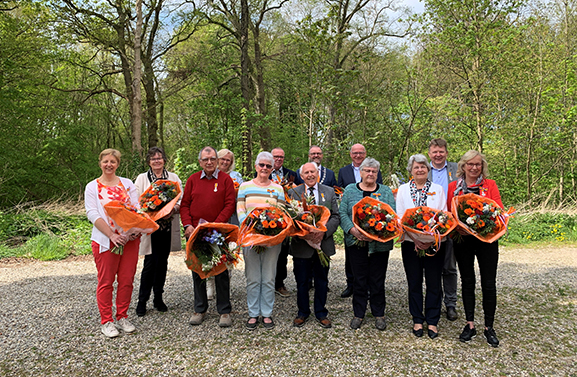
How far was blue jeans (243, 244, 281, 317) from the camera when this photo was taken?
4418mm

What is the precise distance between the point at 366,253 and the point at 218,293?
6.12 feet

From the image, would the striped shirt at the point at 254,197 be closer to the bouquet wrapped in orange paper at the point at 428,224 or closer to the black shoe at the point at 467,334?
the bouquet wrapped in orange paper at the point at 428,224

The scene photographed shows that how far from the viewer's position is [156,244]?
4793 millimetres

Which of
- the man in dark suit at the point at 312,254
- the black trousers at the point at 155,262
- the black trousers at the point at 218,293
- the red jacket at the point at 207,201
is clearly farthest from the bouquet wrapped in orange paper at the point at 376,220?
the black trousers at the point at 155,262

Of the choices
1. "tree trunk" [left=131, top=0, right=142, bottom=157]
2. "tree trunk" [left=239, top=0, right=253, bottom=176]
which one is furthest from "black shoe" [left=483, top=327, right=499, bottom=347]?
"tree trunk" [left=131, top=0, right=142, bottom=157]

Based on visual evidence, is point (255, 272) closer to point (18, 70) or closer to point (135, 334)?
point (135, 334)

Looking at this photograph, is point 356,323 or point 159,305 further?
point 159,305

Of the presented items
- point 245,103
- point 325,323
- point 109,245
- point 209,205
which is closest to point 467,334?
point 325,323

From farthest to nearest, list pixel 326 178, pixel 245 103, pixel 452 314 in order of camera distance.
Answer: pixel 245 103, pixel 326 178, pixel 452 314

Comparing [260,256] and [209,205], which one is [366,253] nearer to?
[260,256]

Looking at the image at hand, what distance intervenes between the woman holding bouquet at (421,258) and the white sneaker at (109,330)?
337cm

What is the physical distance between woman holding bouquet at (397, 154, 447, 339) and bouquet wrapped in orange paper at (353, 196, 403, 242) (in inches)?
10.6

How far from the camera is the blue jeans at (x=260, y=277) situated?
4.42m

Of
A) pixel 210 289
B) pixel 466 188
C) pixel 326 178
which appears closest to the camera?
pixel 466 188
